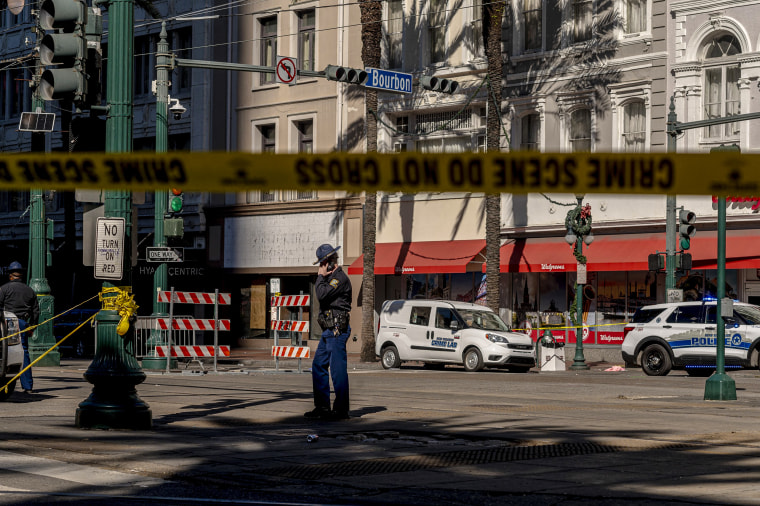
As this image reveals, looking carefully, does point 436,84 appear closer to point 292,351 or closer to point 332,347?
point 292,351

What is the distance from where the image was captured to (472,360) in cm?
2770

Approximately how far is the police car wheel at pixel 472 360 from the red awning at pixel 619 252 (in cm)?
619

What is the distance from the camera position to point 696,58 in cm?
3188

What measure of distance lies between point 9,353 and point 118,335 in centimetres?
450

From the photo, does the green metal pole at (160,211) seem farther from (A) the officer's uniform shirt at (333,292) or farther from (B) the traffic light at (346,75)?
(A) the officer's uniform shirt at (333,292)

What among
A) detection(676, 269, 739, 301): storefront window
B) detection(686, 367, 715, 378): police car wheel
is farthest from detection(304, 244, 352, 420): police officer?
detection(676, 269, 739, 301): storefront window

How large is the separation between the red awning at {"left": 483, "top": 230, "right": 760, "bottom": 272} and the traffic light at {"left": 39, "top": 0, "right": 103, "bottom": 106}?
21.9 m

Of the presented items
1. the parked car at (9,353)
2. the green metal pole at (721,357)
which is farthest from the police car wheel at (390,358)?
the parked car at (9,353)

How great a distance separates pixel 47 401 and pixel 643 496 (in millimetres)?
9530

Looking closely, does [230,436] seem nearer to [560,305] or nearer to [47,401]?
[47,401]

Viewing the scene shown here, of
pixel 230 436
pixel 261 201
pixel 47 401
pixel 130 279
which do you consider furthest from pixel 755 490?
pixel 261 201

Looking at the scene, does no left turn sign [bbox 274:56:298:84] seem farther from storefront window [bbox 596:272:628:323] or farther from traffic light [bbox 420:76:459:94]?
storefront window [bbox 596:272:628:323]

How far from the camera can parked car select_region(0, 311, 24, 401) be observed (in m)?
14.8

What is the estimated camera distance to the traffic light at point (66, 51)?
10.7 metres
